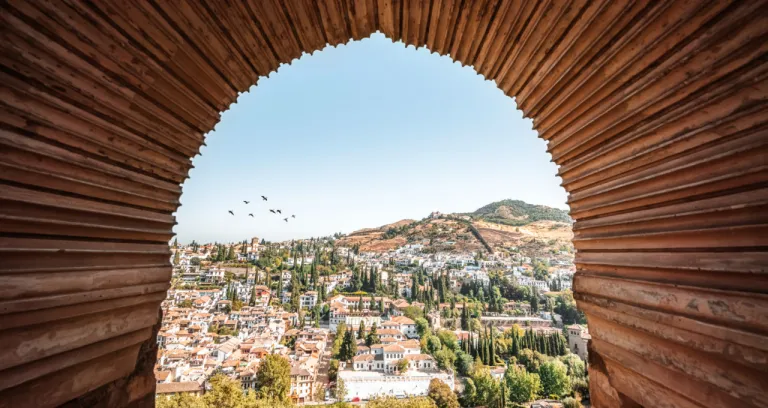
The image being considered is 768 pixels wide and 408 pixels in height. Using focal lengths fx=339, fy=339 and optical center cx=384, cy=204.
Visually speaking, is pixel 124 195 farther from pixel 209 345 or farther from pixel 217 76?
pixel 209 345

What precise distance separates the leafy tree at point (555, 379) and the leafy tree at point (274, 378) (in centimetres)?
2852

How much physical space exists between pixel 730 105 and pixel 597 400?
215 centimetres

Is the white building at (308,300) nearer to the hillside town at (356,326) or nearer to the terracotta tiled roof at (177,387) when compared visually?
the hillside town at (356,326)

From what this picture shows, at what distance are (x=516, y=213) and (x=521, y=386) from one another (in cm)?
13187

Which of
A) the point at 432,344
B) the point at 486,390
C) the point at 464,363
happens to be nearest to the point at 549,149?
the point at 486,390

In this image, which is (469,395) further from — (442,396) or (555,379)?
(555,379)

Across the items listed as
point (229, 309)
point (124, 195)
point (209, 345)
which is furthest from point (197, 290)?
point (124, 195)

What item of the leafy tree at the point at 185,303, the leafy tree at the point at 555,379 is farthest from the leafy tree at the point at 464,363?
the leafy tree at the point at 185,303

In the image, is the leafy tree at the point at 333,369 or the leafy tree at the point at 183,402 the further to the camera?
the leafy tree at the point at 333,369

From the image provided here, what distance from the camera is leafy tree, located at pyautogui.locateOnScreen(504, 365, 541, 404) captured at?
35969 millimetres

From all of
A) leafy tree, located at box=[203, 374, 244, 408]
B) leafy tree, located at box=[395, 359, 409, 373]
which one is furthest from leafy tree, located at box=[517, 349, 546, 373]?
leafy tree, located at box=[203, 374, 244, 408]

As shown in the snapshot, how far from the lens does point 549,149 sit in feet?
8.66

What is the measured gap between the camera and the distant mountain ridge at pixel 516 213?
146250mm

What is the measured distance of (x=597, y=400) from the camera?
250 cm
